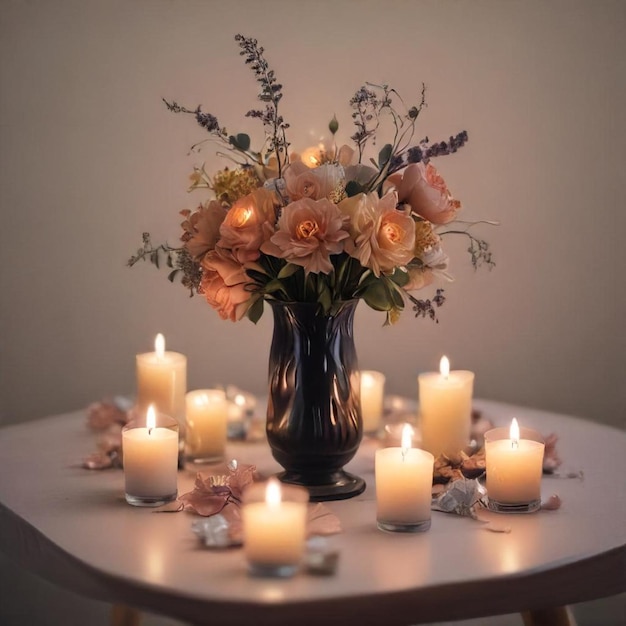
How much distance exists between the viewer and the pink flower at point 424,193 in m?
1.30

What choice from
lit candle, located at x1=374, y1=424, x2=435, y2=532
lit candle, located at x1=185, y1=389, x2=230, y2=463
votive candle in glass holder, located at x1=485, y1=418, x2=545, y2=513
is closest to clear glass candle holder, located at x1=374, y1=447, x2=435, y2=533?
lit candle, located at x1=374, y1=424, x2=435, y2=532

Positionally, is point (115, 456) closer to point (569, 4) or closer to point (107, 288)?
point (107, 288)

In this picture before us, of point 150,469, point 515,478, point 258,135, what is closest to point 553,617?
point 515,478

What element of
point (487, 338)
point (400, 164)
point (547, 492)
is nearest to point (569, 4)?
point (487, 338)

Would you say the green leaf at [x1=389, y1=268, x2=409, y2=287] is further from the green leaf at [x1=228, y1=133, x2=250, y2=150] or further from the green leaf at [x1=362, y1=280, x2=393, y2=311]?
the green leaf at [x1=228, y1=133, x2=250, y2=150]

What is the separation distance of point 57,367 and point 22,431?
0.57 metres

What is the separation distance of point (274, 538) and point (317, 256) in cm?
37

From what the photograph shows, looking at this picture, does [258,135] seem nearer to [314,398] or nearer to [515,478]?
[314,398]

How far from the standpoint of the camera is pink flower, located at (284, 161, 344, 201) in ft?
4.11

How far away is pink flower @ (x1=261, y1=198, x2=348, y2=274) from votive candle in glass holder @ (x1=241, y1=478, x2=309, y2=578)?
12.3 inches

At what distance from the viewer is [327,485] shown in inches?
54.4

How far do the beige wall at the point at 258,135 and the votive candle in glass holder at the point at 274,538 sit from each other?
1.28m

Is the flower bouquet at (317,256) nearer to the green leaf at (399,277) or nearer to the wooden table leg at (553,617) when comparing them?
the green leaf at (399,277)

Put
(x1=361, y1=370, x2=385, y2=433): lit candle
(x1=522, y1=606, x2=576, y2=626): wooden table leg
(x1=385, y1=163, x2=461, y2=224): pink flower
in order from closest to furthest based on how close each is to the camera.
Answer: (x1=385, y1=163, x2=461, y2=224): pink flower, (x1=522, y1=606, x2=576, y2=626): wooden table leg, (x1=361, y1=370, x2=385, y2=433): lit candle
